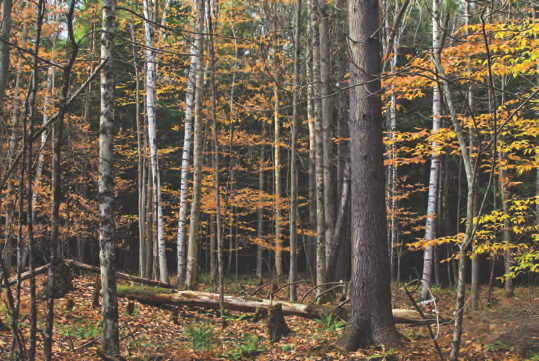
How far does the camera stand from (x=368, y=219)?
17.0 feet

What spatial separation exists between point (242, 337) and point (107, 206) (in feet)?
10.5

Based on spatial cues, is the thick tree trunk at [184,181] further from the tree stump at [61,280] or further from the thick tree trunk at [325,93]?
the tree stump at [61,280]

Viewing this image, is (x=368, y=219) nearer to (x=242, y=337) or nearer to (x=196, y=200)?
(x=242, y=337)

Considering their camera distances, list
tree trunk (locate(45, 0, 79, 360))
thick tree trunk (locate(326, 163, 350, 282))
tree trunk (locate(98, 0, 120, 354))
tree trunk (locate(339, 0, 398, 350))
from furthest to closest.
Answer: thick tree trunk (locate(326, 163, 350, 282))
tree trunk (locate(339, 0, 398, 350))
tree trunk (locate(98, 0, 120, 354))
tree trunk (locate(45, 0, 79, 360))

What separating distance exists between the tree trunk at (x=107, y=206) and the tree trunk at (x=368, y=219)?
2.83 metres

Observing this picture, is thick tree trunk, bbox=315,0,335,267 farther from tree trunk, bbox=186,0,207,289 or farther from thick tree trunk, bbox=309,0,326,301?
tree trunk, bbox=186,0,207,289

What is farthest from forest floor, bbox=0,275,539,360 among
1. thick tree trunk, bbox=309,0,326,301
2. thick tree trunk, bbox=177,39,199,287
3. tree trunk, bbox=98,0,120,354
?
thick tree trunk, bbox=177,39,199,287

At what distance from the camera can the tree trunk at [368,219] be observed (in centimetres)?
511

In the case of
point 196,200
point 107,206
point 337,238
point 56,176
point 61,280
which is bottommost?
point 61,280

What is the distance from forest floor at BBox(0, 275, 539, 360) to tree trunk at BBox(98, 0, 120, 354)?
0.57 m

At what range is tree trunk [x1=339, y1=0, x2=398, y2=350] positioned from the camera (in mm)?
5105

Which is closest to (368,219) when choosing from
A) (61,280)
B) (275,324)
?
(275,324)

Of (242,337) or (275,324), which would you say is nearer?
(275,324)

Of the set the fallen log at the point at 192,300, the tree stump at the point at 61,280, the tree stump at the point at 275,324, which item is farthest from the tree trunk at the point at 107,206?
the fallen log at the point at 192,300
